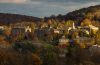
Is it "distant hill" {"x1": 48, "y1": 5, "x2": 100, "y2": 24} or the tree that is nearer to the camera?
the tree

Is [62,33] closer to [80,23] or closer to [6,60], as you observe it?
[80,23]

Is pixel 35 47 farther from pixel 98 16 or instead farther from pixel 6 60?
pixel 98 16

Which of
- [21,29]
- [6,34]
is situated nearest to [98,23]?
[21,29]

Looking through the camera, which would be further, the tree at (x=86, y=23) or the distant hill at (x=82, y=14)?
the distant hill at (x=82, y=14)

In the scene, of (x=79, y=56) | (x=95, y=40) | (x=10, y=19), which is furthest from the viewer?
(x=10, y=19)

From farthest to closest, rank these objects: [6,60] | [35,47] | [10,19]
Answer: [10,19], [35,47], [6,60]

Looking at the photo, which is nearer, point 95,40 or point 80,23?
point 95,40

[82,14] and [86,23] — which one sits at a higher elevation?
[82,14]

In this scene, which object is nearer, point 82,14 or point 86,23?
point 86,23


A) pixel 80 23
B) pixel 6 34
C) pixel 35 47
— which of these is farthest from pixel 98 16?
pixel 35 47
